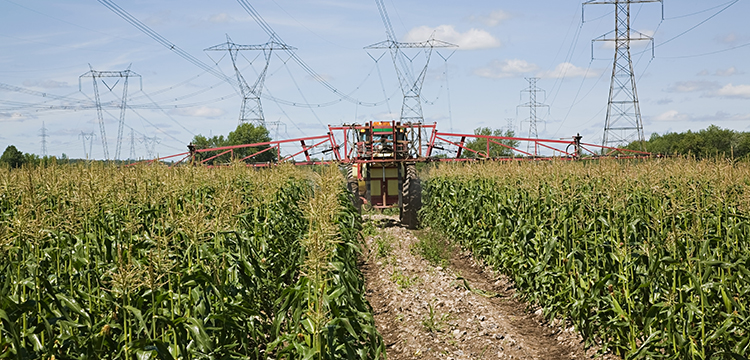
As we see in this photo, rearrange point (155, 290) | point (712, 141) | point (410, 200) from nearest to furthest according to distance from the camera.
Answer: point (155, 290) < point (410, 200) < point (712, 141)

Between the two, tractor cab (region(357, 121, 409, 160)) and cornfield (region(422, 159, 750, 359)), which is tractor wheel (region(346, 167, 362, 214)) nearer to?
tractor cab (region(357, 121, 409, 160))

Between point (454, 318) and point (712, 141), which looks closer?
point (454, 318)

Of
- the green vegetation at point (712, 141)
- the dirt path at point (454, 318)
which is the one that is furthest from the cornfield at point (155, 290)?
the green vegetation at point (712, 141)

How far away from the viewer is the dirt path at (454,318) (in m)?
7.43

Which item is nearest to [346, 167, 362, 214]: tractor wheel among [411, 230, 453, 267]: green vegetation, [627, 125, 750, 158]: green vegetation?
[411, 230, 453, 267]: green vegetation

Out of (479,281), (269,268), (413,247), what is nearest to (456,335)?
(269,268)

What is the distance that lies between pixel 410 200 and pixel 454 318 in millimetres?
9705

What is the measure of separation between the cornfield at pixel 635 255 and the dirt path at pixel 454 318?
0.38 metres

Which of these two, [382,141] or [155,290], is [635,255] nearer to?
[155,290]

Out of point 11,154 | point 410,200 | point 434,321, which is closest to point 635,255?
point 434,321

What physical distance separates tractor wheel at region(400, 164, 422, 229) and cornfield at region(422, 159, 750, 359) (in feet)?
16.7

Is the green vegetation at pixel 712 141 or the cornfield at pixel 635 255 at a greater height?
the green vegetation at pixel 712 141

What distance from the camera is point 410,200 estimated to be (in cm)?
1805

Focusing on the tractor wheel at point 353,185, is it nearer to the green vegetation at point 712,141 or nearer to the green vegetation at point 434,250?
the green vegetation at point 434,250
